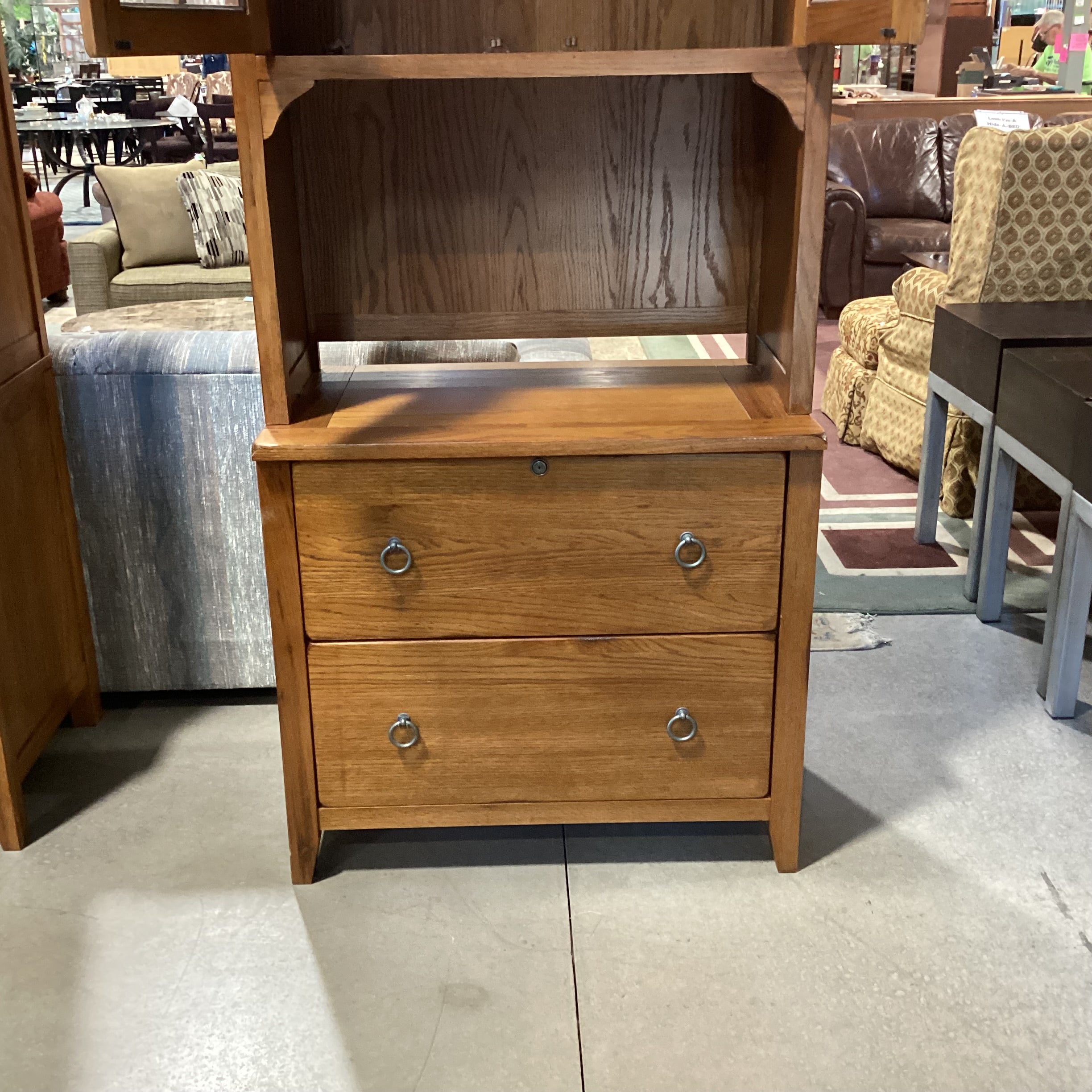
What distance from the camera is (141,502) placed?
2.39 metres

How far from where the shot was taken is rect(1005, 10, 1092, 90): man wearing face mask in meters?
8.94

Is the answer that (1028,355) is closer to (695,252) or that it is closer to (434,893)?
(695,252)

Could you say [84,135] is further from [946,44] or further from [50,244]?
[946,44]

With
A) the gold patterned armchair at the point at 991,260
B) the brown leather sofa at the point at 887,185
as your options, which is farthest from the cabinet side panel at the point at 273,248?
the brown leather sofa at the point at 887,185

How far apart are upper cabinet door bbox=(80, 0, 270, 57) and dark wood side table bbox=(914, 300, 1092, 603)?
6.28ft

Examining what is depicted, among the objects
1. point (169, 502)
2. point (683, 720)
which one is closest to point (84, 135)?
point (169, 502)

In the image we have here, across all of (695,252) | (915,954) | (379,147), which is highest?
(379,147)

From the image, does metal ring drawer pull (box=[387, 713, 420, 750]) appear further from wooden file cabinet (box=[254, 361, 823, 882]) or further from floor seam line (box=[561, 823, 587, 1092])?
floor seam line (box=[561, 823, 587, 1092])

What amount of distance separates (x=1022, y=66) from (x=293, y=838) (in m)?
10.3

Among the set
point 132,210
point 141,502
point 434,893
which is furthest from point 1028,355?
point 132,210

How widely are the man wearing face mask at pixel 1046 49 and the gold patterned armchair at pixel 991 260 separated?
6.16 meters

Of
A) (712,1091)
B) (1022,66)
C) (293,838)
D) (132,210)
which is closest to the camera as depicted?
(712,1091)

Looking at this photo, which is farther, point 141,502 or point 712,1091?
→ point 141,502

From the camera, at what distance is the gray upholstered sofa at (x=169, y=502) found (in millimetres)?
2322
